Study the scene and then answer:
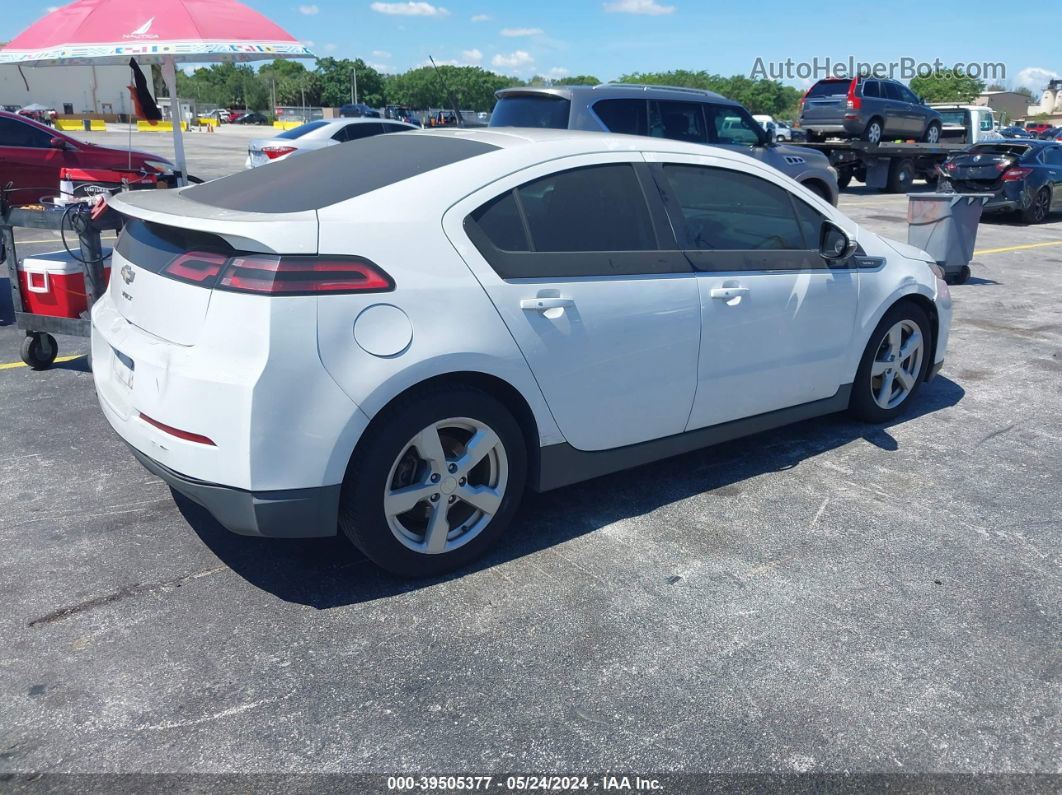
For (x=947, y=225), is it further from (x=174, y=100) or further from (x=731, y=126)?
(x=174, y=100)

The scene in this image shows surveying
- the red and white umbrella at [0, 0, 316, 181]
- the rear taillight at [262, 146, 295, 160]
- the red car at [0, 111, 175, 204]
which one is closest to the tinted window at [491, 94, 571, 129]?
the red and white umbrella at [0, 0, 316, 181]

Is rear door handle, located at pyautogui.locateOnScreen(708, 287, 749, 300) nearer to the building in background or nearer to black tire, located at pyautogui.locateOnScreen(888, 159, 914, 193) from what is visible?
black tire, located at pyautogui.locateOnScreen(888, 159, 914, 193)

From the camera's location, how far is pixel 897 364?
5.32 metres

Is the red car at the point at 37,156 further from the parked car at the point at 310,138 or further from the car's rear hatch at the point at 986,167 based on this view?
the car's rear hatch at the point at 986,167

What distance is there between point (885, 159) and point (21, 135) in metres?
17.9

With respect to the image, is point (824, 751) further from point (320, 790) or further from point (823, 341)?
point (823, 341)

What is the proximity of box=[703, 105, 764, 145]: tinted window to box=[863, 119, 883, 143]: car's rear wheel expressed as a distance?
10.7 m

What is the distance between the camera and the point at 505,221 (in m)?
3.57

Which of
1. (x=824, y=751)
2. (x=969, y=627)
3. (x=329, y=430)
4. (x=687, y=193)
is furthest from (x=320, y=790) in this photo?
(x=687, y=193)

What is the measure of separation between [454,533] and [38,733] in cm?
154

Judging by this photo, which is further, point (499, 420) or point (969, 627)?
point (499, 420)

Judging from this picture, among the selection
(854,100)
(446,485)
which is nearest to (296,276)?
(446,485)

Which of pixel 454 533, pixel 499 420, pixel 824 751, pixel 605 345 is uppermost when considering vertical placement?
pixel 605 345

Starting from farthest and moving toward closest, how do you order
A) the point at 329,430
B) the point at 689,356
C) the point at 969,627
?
the point at 689,356 → the point at 969,627 → the point at 329,430
